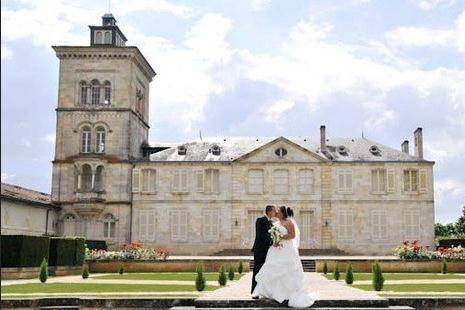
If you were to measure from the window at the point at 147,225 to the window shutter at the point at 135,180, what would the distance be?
1.56 m

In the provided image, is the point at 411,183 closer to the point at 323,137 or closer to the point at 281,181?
the point at 323,137

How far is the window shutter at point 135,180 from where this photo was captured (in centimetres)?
4688

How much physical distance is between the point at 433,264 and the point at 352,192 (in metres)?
15.7

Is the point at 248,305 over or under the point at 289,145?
under

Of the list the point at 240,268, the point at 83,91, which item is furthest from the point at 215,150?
the point at 240,268

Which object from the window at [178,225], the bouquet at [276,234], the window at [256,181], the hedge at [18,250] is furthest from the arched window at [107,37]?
the bouquet at [276,234]

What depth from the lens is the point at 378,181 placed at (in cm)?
4662

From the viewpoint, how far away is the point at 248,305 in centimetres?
1250

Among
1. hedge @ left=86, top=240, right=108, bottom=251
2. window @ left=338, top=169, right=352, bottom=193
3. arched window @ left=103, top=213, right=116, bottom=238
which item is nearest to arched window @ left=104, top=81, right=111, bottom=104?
arched window @ left=103, top=213, right=116, bottom=238

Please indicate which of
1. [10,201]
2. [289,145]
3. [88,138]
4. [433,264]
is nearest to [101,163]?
[88,138]

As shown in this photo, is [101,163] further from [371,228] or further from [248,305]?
[248,305]

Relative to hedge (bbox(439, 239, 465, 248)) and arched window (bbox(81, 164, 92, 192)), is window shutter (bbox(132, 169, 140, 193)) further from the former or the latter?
hedge (bbox(439, 239, 465, 248))

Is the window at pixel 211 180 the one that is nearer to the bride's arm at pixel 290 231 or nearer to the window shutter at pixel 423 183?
the window shutter at pixel 423 183

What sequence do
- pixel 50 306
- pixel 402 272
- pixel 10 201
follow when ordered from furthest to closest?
pixel 10 201 → pixel 402 272 → pixel 50 306
